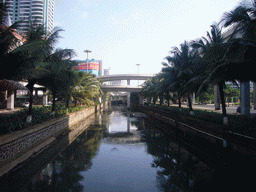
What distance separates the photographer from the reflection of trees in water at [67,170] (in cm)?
598

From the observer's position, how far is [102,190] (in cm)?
587

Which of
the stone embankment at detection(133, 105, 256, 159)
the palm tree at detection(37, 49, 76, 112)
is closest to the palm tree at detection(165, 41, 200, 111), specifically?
the stone embankment at detection(133, 105, 256, 159)

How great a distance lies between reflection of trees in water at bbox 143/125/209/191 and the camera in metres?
6.30

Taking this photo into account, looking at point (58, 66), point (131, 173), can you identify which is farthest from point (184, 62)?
point (131, 173)

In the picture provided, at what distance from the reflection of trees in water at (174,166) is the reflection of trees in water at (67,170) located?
114 inches

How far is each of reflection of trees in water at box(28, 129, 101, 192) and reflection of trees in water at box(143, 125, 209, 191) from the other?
2894 millimetres

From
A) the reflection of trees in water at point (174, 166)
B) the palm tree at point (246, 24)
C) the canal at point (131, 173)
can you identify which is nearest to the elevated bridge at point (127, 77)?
the reflection of trees in water at point (174, 166)

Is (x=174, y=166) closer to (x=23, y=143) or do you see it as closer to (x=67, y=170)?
(x=67, y=170)

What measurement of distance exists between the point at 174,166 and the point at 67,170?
14.3ft

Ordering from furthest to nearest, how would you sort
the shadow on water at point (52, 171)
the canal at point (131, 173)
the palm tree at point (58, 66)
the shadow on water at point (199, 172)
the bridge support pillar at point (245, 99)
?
the bridge support pillar at point (245, 99) → the palm tree at point (58, 66) → the shadow on water at point (199, 172) → the canal at point (131, 173) → the shadow on water at point (52, 171)

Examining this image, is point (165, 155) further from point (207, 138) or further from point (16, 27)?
point (16, 27)

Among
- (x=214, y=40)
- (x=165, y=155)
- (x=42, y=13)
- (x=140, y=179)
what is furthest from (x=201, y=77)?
(x=42, y=13)

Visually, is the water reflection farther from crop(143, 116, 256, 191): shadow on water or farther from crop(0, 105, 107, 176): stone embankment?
crop(143, 116, 256, 191): shadow on water

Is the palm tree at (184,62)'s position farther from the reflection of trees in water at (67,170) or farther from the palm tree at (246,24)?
the reflection of trees in water at (67,170)
